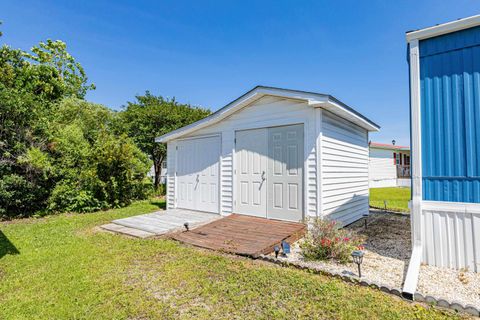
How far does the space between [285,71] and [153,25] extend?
19.6 feet

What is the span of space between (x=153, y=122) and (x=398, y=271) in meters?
13.3

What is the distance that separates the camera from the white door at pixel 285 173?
5.46 m

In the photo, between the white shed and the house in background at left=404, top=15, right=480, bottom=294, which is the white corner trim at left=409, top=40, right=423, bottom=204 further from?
the white shed

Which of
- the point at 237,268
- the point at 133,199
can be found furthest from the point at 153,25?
the point at 237,268

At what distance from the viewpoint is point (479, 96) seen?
3361mm

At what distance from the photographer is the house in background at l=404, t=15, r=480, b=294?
133 inches

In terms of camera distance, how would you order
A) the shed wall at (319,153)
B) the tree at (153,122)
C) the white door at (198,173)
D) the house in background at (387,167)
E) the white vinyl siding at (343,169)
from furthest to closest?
the house in background at (387,167) → the tree at (153,122) → the white door at (198,173) → the white vinyl siding at (343,169) → the shed wall at (319,153)

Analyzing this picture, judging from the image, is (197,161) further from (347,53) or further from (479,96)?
(347,53)

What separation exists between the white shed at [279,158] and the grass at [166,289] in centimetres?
215

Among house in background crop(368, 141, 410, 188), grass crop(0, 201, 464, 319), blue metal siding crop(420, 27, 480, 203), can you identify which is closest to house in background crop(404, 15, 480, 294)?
blue metal siding crop(420, 27, 480, 203)

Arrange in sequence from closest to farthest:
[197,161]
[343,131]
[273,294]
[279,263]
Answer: [273,294] → [279,263] → [343,131] → [197,161]

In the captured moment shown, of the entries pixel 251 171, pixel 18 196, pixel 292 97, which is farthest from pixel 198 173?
pixel 18 196

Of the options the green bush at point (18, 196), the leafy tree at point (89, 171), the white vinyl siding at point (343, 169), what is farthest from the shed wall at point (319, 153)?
the green bush at point (18, 196)

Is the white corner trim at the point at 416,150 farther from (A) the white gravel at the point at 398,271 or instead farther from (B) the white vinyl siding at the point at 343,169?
(B) the white vinyl siding at the point at 343,169
